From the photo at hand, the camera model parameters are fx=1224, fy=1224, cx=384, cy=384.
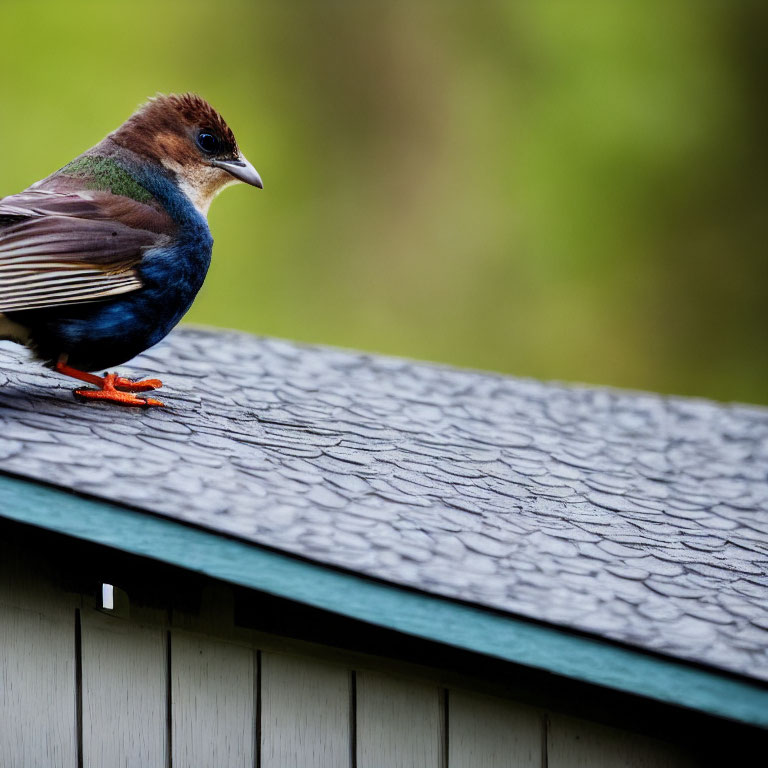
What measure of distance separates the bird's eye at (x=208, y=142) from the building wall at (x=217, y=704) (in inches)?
47.5

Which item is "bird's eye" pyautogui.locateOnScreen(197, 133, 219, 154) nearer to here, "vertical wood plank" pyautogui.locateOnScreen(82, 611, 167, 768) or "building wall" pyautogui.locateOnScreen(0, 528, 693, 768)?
"building wall" pyautogui.locateOnScreen(0, 528, 693, 768)

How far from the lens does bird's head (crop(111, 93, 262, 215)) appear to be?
132 inches

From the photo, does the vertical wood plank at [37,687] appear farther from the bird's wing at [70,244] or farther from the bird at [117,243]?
the bird's wing at [70,244]

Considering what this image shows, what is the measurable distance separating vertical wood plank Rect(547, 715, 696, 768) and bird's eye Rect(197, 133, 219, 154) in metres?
1.79

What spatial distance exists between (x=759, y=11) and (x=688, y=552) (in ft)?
35.9

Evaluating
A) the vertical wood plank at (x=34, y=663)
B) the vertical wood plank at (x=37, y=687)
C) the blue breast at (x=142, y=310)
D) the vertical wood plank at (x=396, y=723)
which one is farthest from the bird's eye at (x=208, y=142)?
the vertical wood plank at (x=396, y=723)

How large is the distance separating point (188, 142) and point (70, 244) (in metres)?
0.56

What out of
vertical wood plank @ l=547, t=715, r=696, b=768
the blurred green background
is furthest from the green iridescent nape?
the blurred green background

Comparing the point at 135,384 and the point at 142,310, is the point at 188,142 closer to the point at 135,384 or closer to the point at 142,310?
the point at 142,310

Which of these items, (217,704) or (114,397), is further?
(114,397)

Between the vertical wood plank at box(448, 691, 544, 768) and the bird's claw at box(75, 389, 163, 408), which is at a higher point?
the bird's claw at box(75, 389, 163, 408)

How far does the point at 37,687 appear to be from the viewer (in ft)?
9.64

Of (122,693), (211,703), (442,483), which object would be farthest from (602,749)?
(122,693)

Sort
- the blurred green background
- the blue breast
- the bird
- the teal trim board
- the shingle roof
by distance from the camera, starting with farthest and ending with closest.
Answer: the blurred green background → the blue breast → the bird → the shingle roof → the teal trim board
